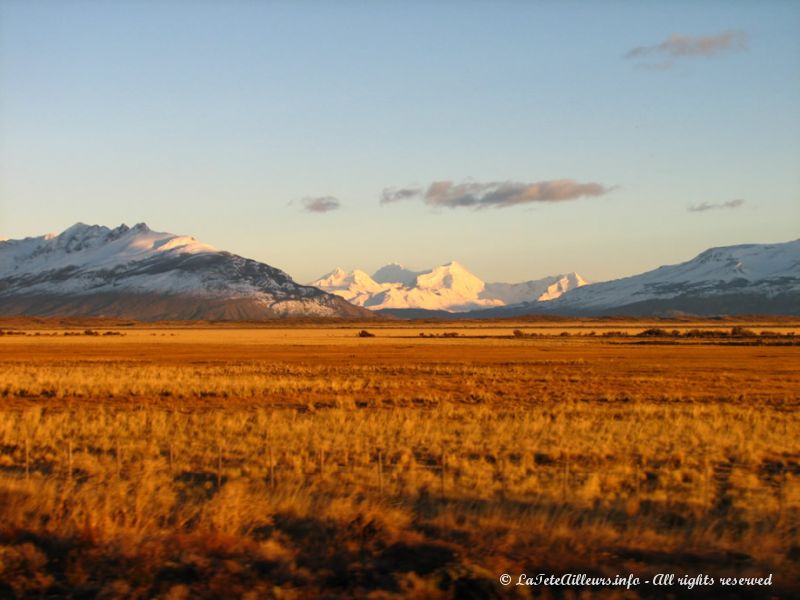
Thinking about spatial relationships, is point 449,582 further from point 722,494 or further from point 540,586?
point 722,494

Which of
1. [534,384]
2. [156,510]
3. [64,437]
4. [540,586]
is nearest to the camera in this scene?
[540,586]

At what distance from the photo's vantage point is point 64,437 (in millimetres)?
22500

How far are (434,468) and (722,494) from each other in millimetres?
5670

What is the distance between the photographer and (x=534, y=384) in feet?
132

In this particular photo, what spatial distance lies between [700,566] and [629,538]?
1.21 m

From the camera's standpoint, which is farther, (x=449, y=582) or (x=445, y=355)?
(x=445, y=355)

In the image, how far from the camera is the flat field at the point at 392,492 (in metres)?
9.95

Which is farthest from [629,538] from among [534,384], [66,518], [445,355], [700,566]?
[445,355]

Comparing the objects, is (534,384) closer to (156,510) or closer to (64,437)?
(64,437)

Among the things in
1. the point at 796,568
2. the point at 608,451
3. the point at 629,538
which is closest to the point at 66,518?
the point at 629,538

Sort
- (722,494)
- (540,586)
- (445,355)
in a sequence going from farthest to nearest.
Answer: (445,355), (722,494), (540,586)

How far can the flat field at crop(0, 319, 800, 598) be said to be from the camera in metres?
9.95

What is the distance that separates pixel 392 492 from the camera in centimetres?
1481

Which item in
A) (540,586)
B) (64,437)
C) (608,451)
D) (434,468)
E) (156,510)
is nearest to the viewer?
(540,586)
